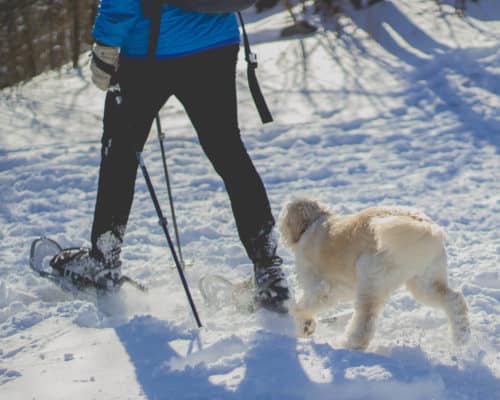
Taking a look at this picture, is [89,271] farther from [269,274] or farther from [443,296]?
[443,296]

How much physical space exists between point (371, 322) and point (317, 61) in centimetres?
678

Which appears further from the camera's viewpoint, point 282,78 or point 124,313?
point 282,78

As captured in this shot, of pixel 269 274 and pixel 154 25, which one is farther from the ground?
pixel 154 25

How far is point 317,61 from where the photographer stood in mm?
9578

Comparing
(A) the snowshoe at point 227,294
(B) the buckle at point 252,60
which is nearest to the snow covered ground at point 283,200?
(A) the snowshoe at point 227,294

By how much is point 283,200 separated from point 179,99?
7.72ft

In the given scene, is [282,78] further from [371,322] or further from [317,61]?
[371,322]

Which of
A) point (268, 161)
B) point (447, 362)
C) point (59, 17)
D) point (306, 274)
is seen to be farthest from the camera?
point (59, 17)

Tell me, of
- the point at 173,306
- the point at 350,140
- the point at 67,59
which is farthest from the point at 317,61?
the point at 173,306

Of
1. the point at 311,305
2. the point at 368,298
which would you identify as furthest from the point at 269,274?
the point at 368,298

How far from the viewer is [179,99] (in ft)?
11.7

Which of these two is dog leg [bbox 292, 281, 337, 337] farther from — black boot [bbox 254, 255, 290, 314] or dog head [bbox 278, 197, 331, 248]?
dog head [bbox 278, 197, 331, 248]

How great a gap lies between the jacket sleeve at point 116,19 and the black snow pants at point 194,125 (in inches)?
5.4

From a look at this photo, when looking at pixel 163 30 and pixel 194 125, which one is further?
pixel 194 125
